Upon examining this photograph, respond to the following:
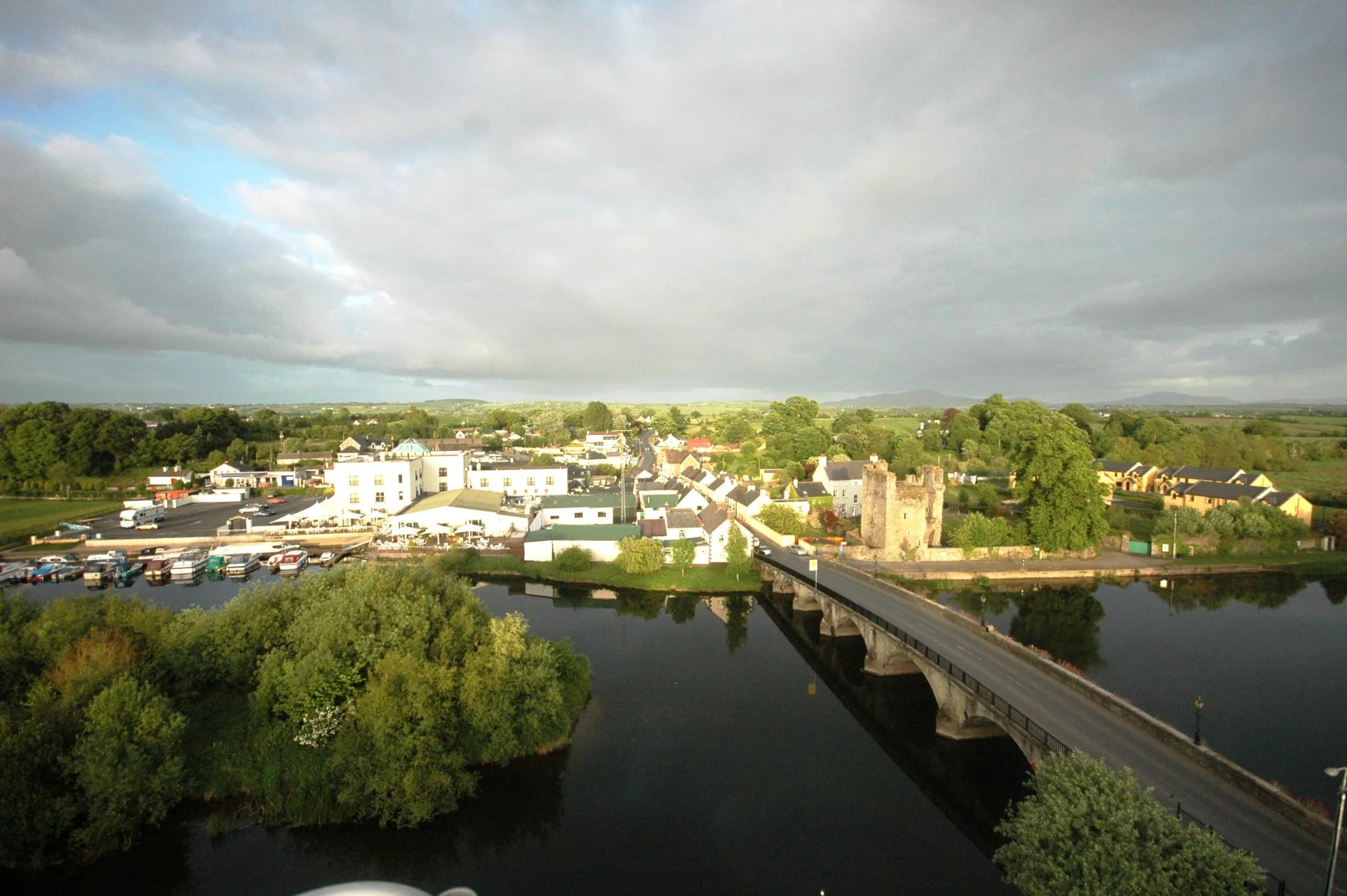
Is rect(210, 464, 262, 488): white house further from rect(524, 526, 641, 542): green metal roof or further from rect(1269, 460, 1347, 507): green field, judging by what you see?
rect(1269, 460, 1347, 507): green field

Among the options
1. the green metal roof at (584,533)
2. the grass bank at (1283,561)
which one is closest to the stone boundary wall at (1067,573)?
the grass bank at (1283,561)

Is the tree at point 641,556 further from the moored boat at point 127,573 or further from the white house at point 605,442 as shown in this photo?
the white house at point 605,442

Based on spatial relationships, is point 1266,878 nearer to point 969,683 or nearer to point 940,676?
point 969,683

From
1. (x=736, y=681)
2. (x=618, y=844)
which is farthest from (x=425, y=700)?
(x=736, y=681)

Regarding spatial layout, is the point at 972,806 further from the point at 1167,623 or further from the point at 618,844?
the point at 1167,623

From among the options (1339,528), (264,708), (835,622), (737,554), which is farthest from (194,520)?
(1339,528)

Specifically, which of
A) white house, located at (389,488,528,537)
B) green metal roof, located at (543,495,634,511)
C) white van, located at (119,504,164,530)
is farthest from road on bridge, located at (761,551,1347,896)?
white van, located at (119,504,164,530)
